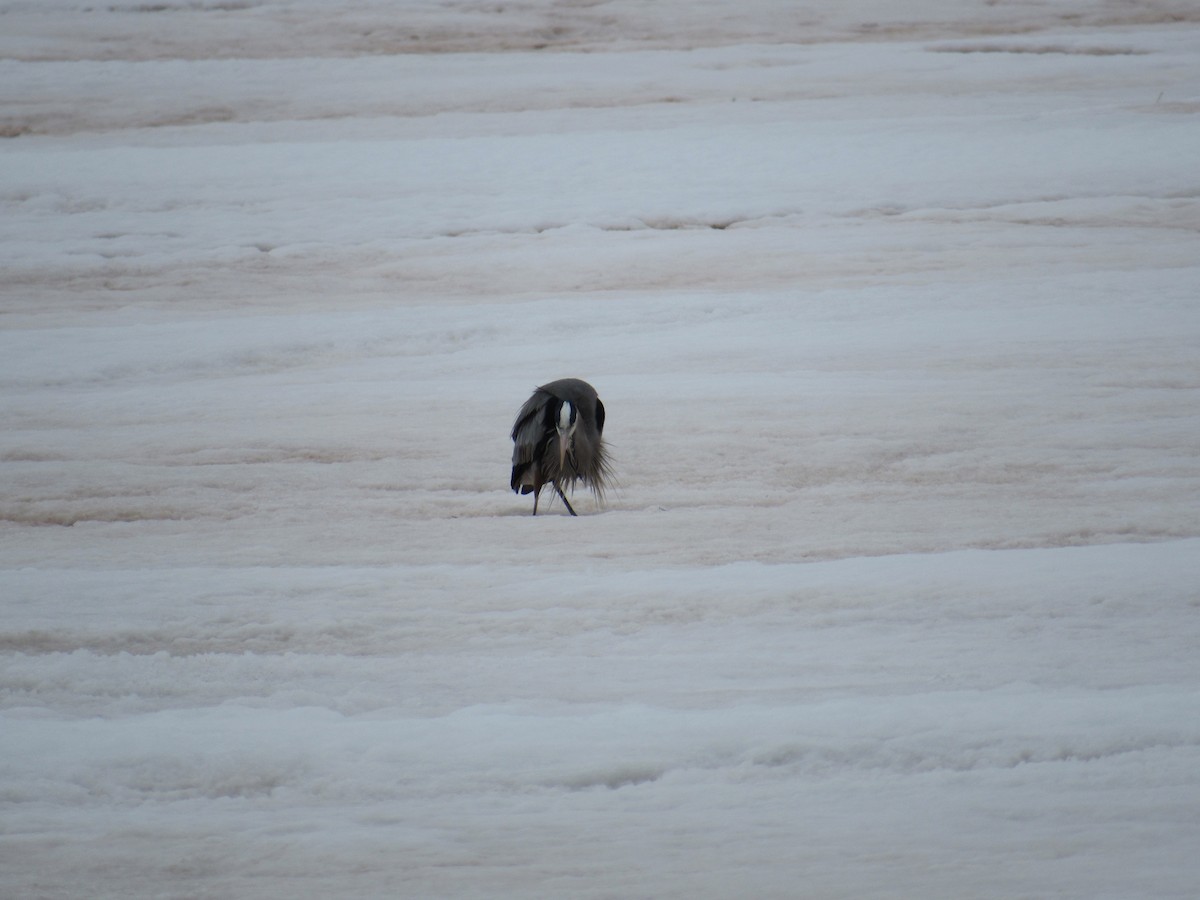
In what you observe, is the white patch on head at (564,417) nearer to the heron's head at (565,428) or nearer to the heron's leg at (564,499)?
the heron's head at (565,428)

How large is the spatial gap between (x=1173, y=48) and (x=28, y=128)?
6.23 metres

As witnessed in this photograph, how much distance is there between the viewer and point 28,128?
601 cm

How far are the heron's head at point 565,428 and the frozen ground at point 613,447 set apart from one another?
22 cm

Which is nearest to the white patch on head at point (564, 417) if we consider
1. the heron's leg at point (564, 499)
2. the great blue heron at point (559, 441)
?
the great blue heron at point (559, 441)

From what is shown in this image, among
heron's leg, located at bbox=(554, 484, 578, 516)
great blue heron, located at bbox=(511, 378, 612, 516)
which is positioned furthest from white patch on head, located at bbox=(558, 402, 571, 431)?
heron's leg, located at bbox=(554, 484, 578, 516)

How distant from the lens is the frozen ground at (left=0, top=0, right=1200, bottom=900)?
202 cm

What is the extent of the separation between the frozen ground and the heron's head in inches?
8.8

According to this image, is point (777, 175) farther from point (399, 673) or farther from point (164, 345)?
point (399, 673)

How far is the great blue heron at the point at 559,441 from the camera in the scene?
3.30 m

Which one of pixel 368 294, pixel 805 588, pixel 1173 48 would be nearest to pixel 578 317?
pixel 368 294

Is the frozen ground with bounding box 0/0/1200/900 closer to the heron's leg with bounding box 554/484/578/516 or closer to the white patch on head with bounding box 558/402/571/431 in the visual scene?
the heron's leg with bounding box 554/484/578/516

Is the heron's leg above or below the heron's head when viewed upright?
below

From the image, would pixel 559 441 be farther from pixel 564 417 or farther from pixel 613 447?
pixel 613 447

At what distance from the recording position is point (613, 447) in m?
3.75
